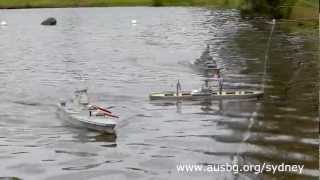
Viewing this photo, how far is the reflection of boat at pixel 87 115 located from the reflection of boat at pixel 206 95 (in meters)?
10.8

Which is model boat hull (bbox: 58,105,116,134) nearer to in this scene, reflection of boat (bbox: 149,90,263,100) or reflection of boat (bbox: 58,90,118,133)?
reflection of boat (bbox: 58,90,118,133)

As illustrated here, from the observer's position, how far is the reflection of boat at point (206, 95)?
5916 cm

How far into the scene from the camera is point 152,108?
2282 inches

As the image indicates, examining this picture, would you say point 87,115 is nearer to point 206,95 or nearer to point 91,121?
point 91,121

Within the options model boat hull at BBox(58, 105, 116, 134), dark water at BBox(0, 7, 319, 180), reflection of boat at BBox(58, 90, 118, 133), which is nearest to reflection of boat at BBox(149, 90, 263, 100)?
dark water at BBox(0, 7, 319, 180)

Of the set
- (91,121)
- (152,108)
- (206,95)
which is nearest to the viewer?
(91,121)

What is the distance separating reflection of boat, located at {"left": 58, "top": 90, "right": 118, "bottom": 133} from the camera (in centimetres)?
4741

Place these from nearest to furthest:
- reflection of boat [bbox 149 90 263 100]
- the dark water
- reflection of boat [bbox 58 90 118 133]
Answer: the dark water < reflection of boat [bbox 58 90 118 133] < reflection of boat [bbox 149 90 263 100]

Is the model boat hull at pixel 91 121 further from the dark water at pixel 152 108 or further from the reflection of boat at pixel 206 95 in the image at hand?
the reflection of boat at pixel 206 95

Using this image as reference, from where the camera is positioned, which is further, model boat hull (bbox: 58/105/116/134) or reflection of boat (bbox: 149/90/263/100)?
reflection of boat (bbox: 149/90/263/100)

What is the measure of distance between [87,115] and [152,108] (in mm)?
10024

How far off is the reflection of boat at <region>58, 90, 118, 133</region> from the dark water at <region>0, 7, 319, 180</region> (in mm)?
658

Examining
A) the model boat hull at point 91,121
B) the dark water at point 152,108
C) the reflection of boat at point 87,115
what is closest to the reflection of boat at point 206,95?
the dark water at point 152,108

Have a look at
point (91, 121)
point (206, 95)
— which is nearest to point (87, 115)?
point (91, 121)
